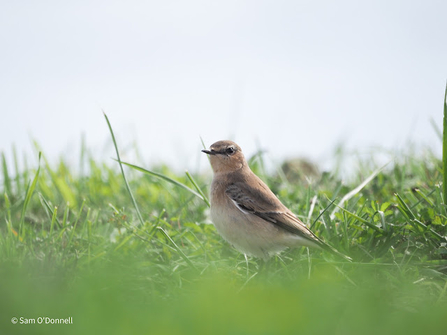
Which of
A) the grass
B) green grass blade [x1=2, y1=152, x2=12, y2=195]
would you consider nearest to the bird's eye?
the grass

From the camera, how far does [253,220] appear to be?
220 inches

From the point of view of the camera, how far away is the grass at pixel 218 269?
3.25 m

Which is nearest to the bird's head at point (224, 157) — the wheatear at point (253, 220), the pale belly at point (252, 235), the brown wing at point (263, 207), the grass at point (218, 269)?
the wheatear at point (253, 220)

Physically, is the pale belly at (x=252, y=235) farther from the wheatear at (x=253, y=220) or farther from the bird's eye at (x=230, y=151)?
the bird's eye at (x=230, y=151)

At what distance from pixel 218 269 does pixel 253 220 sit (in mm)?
743

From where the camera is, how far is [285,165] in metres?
10.1

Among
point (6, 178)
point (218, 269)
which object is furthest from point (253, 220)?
point (6, 178)

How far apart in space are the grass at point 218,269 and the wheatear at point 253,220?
0.17 metres

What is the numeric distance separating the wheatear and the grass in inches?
6.7

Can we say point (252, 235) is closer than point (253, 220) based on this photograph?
Yes

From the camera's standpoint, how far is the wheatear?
5.41 metres

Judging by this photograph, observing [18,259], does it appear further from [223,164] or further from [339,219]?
[339,219]

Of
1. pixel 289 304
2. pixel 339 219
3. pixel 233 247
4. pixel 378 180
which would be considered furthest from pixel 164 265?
pixel 378 180

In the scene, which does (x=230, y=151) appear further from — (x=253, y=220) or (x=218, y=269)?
(x=218, y=269)
